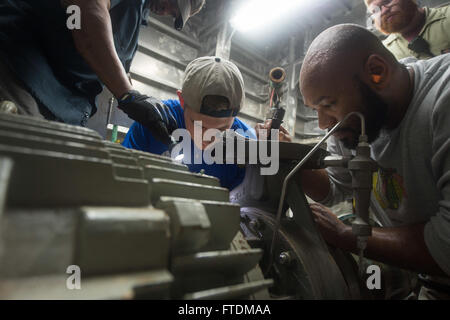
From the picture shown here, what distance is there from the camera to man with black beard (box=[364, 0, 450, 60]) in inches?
84.9

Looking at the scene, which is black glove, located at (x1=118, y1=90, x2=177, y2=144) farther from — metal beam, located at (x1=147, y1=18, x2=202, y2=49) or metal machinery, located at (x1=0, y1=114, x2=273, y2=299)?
metal beam, located at (x1=147, y1=18, x2=202, y2=49)

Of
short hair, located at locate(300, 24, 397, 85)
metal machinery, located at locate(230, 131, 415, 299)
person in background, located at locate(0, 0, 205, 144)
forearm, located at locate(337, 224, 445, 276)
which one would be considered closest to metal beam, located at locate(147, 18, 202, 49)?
person in background, located at locate(0, 0, 205, 144)

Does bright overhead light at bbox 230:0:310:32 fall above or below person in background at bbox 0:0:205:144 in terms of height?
above

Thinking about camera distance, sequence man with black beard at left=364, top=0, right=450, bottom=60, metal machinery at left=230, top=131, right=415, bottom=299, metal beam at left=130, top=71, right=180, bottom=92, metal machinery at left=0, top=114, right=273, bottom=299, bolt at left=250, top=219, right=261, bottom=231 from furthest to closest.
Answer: metal beam at left=130, top=71, right=180, bottom=92
man with black beard at left=364, top=0, right=450, bottom=60
bolt at left=250, top=219, right=261, bottom=231
metal machinery at left=230, top=131, right=415, bottom=299
metal machinery at left=0, top=114, right=273, bottom=299

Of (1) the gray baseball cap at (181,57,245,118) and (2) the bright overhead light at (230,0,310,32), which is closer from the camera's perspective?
(1) the gray baseball cap at (181,57,245,118)

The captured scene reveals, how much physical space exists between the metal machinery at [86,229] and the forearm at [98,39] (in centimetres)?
74

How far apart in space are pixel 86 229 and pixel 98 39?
3.32 ft

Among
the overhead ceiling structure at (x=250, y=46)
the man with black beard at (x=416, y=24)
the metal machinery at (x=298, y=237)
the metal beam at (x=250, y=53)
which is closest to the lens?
the metal machinery at (x=298, y=237)

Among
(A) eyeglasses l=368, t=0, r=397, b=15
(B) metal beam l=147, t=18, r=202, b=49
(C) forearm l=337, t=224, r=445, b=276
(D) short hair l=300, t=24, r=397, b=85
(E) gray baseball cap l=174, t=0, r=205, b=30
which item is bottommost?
(C) forearm l=337, t=224, r=445, b=276

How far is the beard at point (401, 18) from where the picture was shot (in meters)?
2.20

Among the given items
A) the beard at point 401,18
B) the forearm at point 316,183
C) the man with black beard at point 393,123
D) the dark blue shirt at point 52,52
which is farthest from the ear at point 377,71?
the beard at point 401,18

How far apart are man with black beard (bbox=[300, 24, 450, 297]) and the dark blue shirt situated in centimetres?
102

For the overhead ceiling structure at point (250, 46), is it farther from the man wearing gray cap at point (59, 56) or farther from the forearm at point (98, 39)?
the forearm at point (98, 39)
